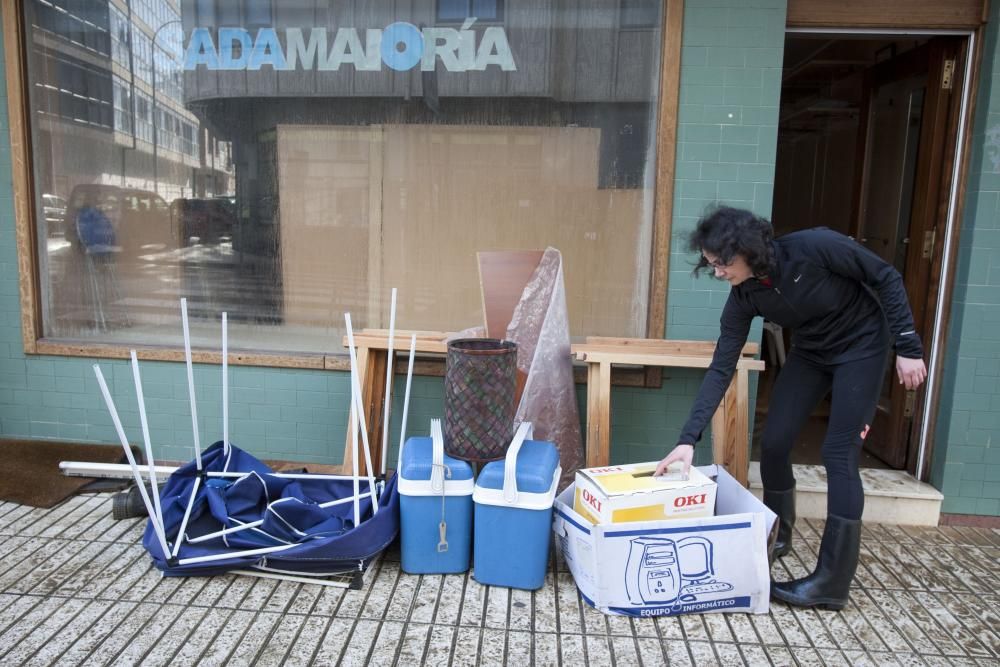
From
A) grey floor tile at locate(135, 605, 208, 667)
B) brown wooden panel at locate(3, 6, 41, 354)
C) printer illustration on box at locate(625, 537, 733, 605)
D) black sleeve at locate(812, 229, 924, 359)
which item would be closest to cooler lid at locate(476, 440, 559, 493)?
printer illustration on box at locate(625, 537, 733, 605)

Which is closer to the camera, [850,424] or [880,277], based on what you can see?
[880,277]

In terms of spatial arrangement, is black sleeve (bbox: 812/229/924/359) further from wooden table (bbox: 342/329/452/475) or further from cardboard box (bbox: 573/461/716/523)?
wooden table (bbox: 342/329/452/475)

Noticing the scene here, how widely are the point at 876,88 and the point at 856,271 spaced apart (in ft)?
7.77

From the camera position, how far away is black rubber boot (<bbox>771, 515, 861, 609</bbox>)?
2.57 m

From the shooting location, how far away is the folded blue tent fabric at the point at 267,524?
8.76 ft

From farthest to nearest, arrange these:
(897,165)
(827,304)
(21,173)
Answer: (897,165) → (21,173) → (827,304)

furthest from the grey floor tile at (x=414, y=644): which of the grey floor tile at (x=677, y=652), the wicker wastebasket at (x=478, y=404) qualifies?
the grey floor tile at (x=677, y=652)

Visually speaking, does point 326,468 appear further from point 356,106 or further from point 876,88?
point 876,88

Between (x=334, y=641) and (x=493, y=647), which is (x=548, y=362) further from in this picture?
(x=334, y=641)

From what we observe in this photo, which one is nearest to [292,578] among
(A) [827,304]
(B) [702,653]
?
(B) [702,653]

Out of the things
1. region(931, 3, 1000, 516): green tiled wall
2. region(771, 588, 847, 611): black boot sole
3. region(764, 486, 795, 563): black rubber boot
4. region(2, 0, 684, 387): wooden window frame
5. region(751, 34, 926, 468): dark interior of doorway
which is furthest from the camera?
region(751, 34, 926, 468): dark interior of doorway

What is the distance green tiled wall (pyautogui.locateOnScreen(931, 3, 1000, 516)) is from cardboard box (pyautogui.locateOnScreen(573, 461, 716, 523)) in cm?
149

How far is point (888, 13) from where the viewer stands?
3.27 metres

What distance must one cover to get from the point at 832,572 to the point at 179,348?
125 inches
